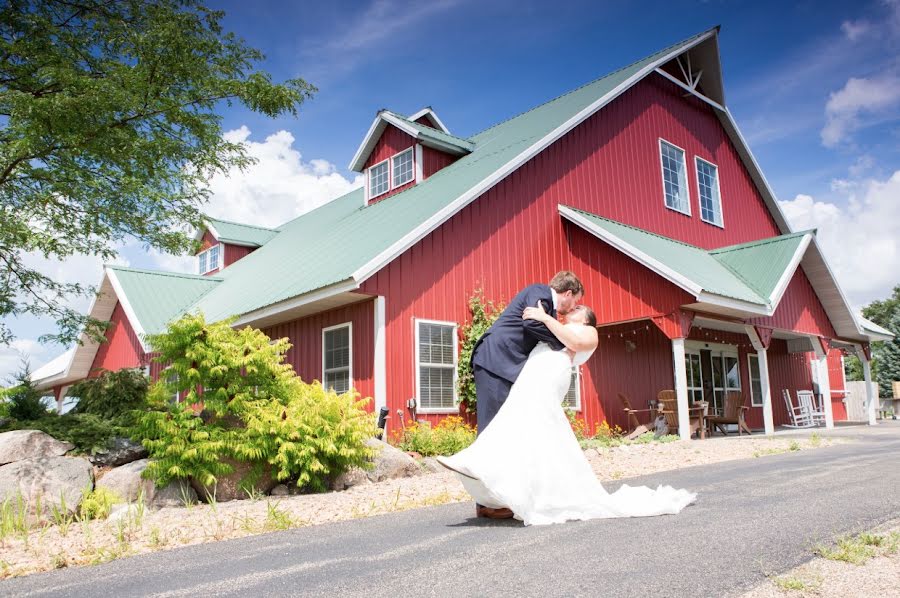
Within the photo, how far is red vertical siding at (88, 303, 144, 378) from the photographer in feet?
65.7

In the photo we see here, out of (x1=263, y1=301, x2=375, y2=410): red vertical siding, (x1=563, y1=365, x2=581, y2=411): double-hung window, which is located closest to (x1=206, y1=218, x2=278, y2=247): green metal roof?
(x1=263, y1=301, x2=375, y2=410): red vertical siding

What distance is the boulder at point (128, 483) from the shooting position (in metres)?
8.03

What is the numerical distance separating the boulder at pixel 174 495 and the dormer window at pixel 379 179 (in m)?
11.1

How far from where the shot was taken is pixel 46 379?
2380 centimetres

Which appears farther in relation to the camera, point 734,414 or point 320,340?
point 734,414

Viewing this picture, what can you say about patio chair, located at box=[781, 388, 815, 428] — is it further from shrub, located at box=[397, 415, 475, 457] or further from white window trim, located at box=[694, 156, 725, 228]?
shrub, located at box=[397, 415, 475, 457]

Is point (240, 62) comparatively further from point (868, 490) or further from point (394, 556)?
point (868, 490)

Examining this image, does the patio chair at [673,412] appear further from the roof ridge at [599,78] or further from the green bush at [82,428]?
the green bush at [82,428]

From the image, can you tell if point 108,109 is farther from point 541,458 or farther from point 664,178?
point 664,178

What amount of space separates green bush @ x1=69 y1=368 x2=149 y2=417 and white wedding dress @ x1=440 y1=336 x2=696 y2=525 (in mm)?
6066

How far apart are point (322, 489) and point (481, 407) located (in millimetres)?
3643

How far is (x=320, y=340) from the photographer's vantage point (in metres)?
13.7

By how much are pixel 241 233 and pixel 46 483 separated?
1779cm

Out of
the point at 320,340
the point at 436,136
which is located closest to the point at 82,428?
the point at 320,340
